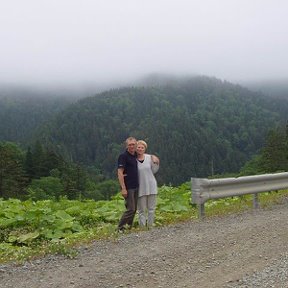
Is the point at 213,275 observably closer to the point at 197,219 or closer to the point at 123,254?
the point at 123,254

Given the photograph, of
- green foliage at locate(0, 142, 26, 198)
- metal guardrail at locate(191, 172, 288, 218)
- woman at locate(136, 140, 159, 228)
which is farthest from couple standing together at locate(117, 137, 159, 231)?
green foliage at locate(0, 142, 26, 198)

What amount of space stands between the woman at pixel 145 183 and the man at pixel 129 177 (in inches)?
4.5

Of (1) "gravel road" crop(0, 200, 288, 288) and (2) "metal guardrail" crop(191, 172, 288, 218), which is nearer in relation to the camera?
(1) "gravel road" crop(0, 200, 288, 288)

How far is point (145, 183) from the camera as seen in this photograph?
9180mm

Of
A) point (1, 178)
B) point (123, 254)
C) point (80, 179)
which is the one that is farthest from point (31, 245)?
point (80, 179)

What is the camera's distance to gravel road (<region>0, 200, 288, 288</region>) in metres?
5.66

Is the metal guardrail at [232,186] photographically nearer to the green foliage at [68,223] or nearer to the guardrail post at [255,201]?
the guardrail post at [255,201]

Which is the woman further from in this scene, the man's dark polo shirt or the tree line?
the tree line

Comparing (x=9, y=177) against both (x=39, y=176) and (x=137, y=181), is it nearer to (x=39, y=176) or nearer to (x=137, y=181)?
(x=39, y=176)

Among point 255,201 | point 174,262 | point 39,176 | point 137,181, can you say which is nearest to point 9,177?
point 39,176

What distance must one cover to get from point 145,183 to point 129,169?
0.43 metres

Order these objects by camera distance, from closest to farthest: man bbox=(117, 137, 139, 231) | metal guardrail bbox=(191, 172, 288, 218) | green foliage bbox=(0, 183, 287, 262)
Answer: green foliage bbox=(0, 183, 287, 262) < man bbox=(117, 137, 139, 231) < metal guardrail bbox=(191, 172, 288, 218)

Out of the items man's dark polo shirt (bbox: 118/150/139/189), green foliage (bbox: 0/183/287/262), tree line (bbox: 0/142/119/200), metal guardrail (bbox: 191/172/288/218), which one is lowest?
tree line (bbox: 0/142/119/200)

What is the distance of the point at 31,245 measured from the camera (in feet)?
30.0
